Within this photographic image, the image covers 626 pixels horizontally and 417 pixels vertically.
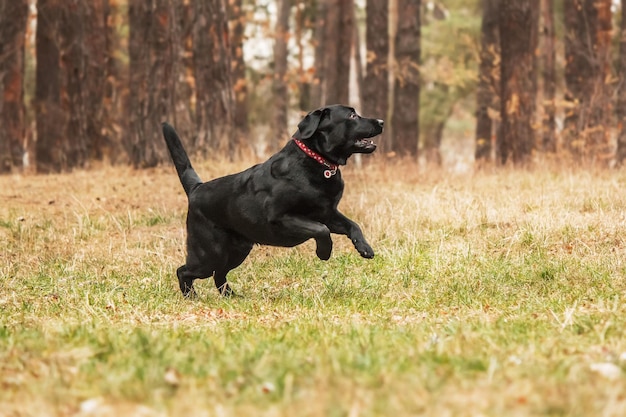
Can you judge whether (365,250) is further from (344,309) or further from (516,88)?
(516,88)

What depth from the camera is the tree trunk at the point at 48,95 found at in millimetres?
19266

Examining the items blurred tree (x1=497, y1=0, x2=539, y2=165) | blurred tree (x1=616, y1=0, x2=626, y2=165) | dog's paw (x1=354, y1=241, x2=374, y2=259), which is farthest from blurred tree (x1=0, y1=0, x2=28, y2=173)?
dog's paw (x1=354, y1=241, x2=374, y2=259)

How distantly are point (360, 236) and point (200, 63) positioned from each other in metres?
10.7

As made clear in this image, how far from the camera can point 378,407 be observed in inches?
135

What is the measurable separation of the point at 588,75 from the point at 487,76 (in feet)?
11.1

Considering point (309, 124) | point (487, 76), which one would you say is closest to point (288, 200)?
point (309, 124)

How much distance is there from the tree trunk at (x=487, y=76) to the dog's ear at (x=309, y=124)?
1563 centimetres

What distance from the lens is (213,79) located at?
1700cm

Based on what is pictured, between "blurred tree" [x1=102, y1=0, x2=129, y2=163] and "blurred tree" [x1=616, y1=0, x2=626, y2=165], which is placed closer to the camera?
"blurred tree" [x1=616, y1=0, x2=626, y2=165]

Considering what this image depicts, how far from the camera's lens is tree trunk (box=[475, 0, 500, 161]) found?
906 inches

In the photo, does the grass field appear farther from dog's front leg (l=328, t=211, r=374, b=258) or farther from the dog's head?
the dog's head

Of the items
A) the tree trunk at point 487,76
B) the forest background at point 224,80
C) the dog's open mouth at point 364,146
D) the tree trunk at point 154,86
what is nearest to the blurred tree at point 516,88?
the forest background at point 224,80

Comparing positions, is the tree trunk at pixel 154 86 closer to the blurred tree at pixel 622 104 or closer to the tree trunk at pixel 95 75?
the tree trunk at pixel 95 75

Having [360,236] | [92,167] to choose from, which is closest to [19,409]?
[360,236]
